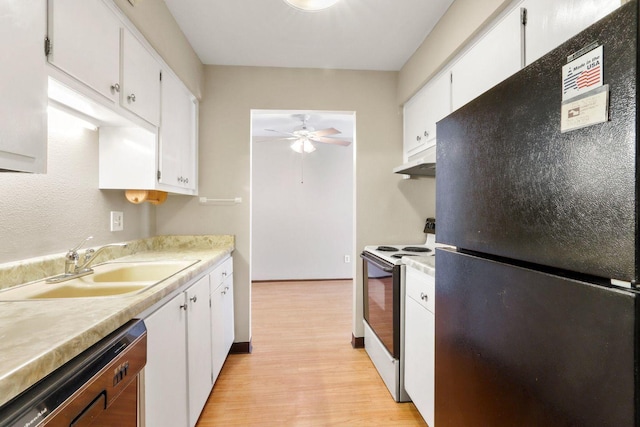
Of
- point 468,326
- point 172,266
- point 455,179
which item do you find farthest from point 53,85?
point 468,326

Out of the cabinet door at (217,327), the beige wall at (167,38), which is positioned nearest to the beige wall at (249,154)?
the beige wall at (167,38)

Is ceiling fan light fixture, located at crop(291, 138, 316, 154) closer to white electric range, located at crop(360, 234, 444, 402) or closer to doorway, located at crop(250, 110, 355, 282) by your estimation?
doorway, located at crop(250, 110, 355, 282)

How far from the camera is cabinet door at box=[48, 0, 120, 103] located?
3.19 feet

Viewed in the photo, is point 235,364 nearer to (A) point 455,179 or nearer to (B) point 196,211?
(B) point 196,211

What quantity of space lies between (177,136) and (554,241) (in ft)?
Result: 7.06

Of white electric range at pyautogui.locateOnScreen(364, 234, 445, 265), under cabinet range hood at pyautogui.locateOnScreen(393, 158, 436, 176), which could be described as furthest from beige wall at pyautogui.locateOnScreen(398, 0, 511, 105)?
white electric range at pyautogui.locateOnScreen(364, 234, 445, 265)

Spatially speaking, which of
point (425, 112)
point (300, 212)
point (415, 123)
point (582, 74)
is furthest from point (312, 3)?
point (300, 212)

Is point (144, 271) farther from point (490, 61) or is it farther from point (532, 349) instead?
point (490, 61)

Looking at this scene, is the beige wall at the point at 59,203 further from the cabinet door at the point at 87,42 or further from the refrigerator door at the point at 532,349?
the refrigerator door at the point at 532,349

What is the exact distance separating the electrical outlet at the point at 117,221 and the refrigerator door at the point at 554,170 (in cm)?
198

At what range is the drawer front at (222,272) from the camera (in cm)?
186

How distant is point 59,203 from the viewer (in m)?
1.40

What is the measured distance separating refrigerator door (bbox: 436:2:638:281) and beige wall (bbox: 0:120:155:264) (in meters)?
1.71

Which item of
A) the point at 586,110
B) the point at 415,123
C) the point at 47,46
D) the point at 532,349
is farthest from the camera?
the point at 415,123
